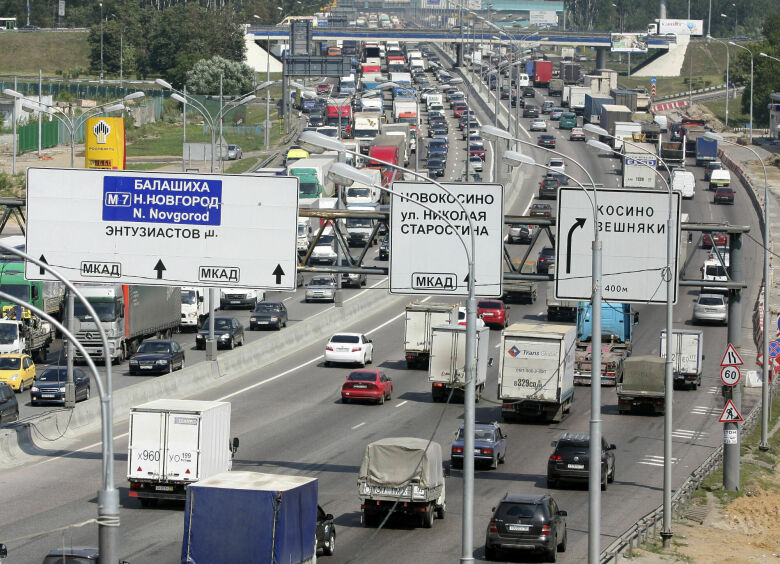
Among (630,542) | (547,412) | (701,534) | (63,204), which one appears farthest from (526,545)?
(547,412)

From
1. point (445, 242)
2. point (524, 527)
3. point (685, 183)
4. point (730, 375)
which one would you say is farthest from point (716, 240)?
point (524, 527)

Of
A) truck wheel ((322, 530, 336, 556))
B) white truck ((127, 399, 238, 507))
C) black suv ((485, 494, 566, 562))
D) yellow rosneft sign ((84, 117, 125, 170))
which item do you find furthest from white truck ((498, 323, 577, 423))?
yellow rosneft sign ((84, 117, 125, 170))

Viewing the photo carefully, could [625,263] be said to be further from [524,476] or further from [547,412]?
[547,412]

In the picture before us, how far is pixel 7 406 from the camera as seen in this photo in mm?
45125

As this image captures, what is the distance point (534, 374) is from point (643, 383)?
535cm

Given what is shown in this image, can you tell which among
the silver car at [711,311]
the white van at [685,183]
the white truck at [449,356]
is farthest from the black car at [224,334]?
the white van at [685,183]

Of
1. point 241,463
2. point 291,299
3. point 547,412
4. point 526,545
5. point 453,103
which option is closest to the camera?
point 526,545

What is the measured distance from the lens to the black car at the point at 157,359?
5491cm

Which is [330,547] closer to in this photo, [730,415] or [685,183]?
[730,415]

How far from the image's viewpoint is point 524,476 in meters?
41.2

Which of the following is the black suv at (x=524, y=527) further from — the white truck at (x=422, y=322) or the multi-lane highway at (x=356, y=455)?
the white truck at (x=422, y=322)

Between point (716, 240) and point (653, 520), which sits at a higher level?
point (716, 240)

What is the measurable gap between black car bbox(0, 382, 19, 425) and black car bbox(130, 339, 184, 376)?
A: 31.1 ft

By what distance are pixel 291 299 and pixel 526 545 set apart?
48364mm
